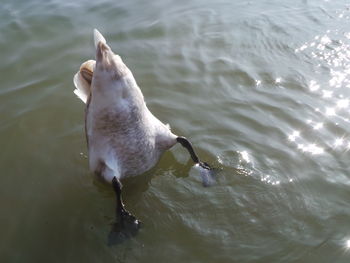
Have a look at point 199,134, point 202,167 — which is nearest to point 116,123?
point 202,167

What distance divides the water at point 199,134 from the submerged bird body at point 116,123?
0.37 m

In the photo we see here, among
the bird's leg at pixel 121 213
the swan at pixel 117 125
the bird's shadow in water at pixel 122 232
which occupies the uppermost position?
the swan at pixel 117 125

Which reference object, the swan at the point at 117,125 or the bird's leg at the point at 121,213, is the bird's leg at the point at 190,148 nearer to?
the swan at the point at 117,125

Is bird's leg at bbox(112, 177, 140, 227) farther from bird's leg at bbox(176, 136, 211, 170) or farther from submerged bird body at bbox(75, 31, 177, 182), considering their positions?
bird's leg at bbox(176, 136, 211, 170)

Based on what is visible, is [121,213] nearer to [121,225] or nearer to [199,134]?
[121,225]

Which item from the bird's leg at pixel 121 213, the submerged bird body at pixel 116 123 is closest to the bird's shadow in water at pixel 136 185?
the bird's leg at pixel 121 213

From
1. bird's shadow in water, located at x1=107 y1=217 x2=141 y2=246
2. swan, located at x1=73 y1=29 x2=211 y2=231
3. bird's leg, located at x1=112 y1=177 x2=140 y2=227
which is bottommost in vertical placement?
bird's shadow in water, located at x1=107 y1=217 x2=141 y2=246

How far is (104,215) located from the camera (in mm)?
4359

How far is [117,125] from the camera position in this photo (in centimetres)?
422

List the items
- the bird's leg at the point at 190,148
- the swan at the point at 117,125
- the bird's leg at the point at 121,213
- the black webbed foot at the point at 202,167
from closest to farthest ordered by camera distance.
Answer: the swan at the point at 117,125 < the bird's leg at the point at 121,213 < the black webbed foot at the point at 202,167 < the bird's leg at the point at 190,148

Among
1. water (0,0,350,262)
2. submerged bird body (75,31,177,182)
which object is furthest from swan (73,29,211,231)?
water (0,0,350,262)

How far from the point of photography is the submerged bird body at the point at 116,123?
3943mm

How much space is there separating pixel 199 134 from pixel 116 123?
139 centimetres

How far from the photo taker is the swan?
394 centimetres
